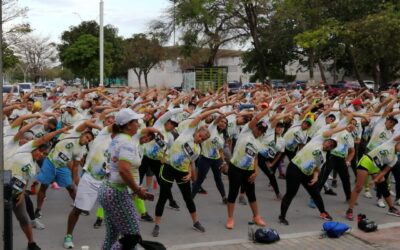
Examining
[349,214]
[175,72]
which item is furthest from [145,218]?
[175,72]

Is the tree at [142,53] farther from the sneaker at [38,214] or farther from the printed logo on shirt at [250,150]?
the printed logo on shirt at [250,150]

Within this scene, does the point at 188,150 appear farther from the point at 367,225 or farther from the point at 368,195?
the point at 368,195

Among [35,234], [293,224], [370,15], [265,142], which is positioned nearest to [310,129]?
[265,142]

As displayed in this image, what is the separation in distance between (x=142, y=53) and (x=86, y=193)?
49.3 m

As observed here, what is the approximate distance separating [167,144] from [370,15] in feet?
47.0

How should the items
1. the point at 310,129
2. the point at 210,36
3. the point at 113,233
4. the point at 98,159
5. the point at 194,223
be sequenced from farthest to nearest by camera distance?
1. the point at 210,36
2. the point at 310,129
3. the point at 194,223
4. the point at 98,159
5. the point at 113,233

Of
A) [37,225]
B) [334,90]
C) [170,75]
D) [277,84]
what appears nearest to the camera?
[37,225]

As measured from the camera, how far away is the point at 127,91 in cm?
1572

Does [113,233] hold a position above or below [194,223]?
above

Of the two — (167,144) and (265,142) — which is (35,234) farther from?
(265,142)

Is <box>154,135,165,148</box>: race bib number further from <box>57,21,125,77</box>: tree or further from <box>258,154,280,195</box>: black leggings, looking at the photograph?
<box>57,21,125,77</box>: tree

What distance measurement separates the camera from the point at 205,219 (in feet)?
27.2

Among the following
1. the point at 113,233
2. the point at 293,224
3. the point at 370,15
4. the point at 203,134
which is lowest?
the point at 293,224

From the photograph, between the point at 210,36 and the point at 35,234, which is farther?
the point at 210,36
